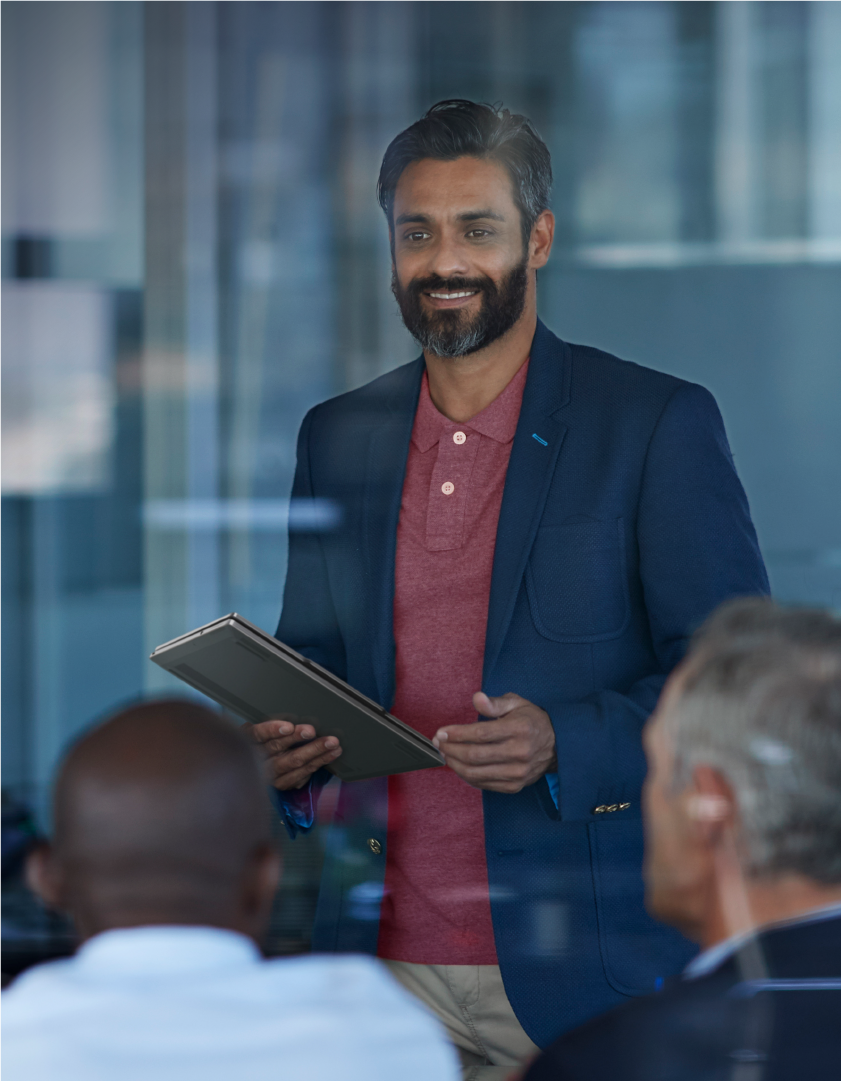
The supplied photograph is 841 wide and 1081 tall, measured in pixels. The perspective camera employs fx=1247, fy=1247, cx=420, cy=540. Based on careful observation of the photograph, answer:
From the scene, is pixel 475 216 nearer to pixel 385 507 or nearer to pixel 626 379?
pixel 626 379

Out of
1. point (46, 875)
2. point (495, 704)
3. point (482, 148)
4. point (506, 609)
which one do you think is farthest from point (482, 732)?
point (482, 148)

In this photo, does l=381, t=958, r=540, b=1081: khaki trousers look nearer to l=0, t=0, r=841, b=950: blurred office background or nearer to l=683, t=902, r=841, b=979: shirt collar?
l=0, t=0, r=841, b=950: blurred office background

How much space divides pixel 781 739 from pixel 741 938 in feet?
0.60

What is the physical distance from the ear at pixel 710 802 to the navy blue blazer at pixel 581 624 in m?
0.78

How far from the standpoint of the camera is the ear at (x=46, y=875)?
1.10 metres

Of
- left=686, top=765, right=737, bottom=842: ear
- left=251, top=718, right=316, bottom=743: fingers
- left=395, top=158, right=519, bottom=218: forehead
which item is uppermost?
left=395, top=158, right=519, bottom=218: forehead

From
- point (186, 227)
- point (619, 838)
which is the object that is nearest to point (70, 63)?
point (186, 227)

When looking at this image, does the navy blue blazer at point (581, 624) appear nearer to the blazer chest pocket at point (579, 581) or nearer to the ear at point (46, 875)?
the blazer chest pocket at point (579, 581)

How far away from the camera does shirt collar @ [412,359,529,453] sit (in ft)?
7.47

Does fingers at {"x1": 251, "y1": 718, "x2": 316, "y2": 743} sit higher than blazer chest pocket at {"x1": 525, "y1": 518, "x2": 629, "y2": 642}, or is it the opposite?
blazer chest pocket at {"x1": 525, "y1": 518, "x2": 629, "y2": 642}

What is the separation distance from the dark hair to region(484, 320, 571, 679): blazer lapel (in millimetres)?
308

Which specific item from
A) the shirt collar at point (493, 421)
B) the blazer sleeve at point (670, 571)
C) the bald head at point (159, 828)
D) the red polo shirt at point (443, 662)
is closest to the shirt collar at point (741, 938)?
the bald head at point (159, 828)

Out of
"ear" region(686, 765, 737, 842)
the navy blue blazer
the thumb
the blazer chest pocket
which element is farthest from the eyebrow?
"ear" region(686, 765, 737, 842)

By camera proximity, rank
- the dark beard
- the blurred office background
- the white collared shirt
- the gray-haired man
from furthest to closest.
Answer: the blurred office background < the dark beard < the gray-haired man < the white collared shirt
